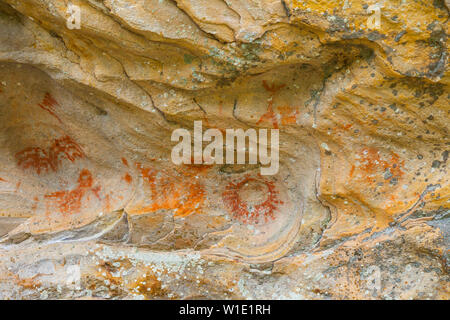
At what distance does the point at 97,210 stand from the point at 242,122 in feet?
3.24

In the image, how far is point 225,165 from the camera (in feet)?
7.34

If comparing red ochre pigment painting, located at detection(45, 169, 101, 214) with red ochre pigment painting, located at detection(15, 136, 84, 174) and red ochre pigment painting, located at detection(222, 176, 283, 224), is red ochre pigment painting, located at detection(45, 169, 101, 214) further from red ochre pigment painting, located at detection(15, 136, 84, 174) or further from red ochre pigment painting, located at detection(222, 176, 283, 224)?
red ochre pigment painting, located at detection(222, 176, 283, 224)

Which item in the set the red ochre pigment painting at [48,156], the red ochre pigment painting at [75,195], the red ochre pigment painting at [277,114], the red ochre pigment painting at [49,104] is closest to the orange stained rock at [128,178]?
the red ochre pigment painting at [75,195]

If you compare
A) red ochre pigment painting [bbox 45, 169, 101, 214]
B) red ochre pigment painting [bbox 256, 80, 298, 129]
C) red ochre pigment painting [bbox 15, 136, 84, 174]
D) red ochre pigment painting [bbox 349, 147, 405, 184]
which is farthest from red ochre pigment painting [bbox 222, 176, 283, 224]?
red ochre pigment painting [bbox 15, 136, 84, 174]

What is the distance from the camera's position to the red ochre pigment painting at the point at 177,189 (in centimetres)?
223

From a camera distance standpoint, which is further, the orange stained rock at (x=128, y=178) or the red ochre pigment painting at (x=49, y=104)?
the orange stained rock at (x=128, y=178)

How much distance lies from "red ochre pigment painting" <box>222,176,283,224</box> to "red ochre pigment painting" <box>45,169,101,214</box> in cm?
77

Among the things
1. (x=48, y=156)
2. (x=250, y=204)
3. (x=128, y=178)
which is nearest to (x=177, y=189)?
(x=128, y=178)

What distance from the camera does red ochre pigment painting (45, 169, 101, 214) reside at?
7.58 feet

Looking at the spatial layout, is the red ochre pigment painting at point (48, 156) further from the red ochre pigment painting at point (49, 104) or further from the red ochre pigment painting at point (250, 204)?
the red ochre pigment painting at point (250, 204)

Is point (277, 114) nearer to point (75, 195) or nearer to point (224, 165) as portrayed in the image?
point (224, 165)

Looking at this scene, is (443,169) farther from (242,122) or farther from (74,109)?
(74,109)

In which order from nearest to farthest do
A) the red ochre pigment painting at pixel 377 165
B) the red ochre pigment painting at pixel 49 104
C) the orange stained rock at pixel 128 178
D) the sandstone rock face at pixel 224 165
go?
1. the sandstone rock face at pixel 224 165
2. the red ochre pigment painting at pixel 377 165
3. the red ochre pigment painting at pixel 49 104
4. the orange stained rock at pixel 128 178

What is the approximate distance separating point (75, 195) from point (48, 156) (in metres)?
0.28
